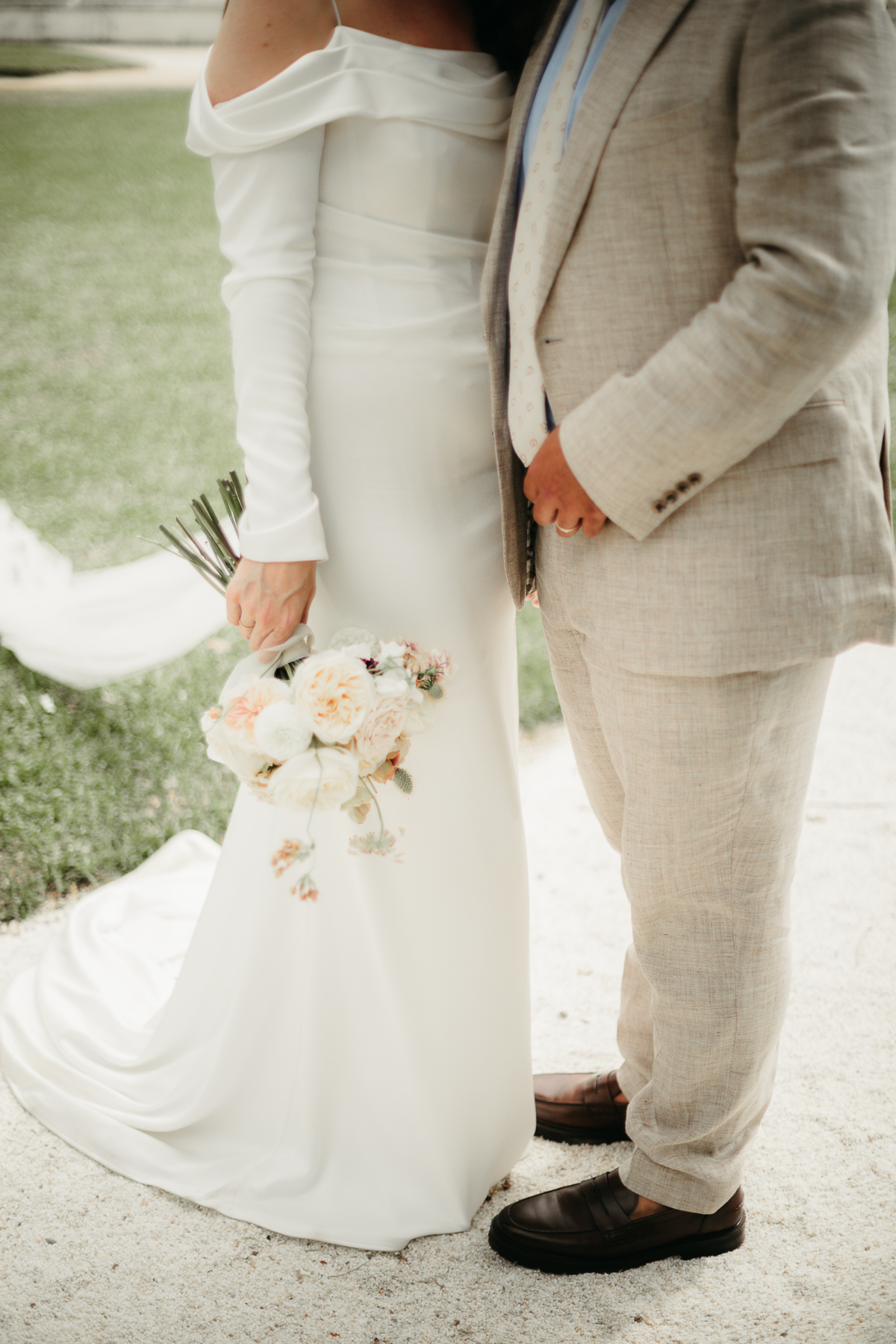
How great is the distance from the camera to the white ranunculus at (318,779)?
4.44 feet

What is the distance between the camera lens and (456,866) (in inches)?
69.8

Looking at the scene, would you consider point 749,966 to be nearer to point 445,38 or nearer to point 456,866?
point 456,866

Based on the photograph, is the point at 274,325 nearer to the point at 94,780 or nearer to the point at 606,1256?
the point at 606,1256

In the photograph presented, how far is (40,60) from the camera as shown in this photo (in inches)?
262

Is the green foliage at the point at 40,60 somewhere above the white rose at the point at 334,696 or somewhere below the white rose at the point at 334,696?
above

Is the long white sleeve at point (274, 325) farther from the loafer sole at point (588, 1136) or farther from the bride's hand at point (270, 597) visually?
the loafer sole at point (588, 1136)

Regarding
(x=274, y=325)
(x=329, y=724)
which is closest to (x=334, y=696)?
(x=329, y=724)

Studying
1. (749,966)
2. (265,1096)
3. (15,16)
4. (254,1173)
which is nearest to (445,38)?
(749,966)

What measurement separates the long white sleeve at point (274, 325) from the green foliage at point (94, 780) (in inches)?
62.0

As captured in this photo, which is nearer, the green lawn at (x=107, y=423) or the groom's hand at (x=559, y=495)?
the groom's hand at (x=559, y=495)

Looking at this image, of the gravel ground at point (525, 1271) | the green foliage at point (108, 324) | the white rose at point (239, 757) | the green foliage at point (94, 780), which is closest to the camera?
the white rose at point (239, 757)

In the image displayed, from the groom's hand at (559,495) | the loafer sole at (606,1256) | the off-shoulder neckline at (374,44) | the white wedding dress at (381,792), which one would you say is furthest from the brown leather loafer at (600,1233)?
the off-shoulder neckline at (374,44)

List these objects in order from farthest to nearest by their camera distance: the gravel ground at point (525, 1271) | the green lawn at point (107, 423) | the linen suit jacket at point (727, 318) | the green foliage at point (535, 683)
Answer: the green foliage at point (535, 683), the green lawn at point (107, 423), the gravel ground at point (525, 1271), the linen suit jacket at point (727, 318)

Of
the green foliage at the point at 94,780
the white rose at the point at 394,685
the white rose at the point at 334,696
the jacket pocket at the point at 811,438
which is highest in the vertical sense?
the jacket pocket at the point at 811,438
